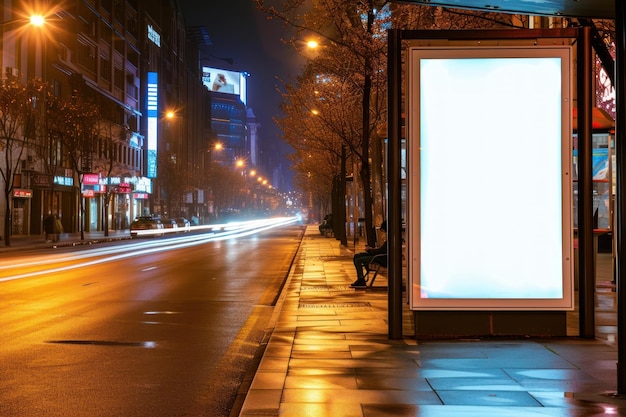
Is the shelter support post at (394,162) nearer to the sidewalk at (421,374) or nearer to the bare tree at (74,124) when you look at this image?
the sidewalk at (421,374)

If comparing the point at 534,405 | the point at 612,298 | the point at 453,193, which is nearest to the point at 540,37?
the point at 453,193

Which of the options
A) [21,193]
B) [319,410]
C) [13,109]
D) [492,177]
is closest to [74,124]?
[21,193]

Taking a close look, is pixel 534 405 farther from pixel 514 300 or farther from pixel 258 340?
pixel 258 340

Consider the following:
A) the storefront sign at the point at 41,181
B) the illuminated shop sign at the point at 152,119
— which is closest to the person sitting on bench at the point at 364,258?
the storefront sign at the point at 41,181

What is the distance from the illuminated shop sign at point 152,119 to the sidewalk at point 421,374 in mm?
81539

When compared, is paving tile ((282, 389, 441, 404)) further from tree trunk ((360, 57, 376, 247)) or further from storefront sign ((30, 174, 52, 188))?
storefront sign ((30, 174, 52, 188))

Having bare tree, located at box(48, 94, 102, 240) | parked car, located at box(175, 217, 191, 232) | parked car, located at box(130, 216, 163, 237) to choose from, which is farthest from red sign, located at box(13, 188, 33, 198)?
parked car, located at box(175, 217, 191, 232)

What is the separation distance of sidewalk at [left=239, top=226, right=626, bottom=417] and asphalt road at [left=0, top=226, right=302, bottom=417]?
0.57 meters

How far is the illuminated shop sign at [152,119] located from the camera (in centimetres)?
8975

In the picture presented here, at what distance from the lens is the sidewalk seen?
612 cm

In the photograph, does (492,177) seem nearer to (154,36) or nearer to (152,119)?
(152,119)

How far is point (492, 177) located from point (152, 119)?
8496cm

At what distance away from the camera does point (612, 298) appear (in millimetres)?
14688

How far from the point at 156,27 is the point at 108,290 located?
287 ft
